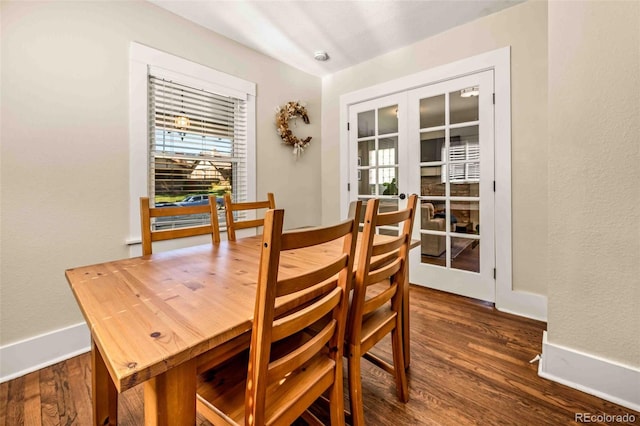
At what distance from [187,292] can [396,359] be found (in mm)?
1022

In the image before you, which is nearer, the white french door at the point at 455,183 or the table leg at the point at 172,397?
the table leg at the point at 172,397

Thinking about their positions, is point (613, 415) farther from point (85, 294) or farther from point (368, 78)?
point (368, 78)

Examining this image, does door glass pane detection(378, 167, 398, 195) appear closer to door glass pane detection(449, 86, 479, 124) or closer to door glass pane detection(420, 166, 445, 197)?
door glass pane detection(420, 166, 445, 197)

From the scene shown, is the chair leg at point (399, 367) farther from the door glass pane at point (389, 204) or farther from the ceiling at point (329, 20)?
the ceiling at point (329, 20)

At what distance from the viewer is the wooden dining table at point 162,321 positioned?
589mm

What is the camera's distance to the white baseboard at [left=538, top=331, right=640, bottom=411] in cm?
132

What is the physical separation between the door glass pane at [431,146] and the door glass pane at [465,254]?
83 centimetres

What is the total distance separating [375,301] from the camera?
1.18 metres

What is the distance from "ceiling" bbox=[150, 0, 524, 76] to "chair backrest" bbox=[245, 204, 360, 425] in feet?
7.17

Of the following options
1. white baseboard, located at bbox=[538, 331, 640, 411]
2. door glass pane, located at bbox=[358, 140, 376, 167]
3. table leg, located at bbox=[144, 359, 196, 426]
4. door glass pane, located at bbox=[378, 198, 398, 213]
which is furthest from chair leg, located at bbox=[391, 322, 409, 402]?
door glass pane, located at bbox=[358, 140, 376, 167]

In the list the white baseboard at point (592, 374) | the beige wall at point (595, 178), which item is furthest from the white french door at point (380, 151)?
the white baseboard at point (592, 374)

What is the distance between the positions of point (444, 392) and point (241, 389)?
110 centimetres

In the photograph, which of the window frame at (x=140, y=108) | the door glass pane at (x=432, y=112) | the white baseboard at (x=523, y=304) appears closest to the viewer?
the window frame at (x=140, y=108)

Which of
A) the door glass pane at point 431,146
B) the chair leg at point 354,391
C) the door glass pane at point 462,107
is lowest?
the chair leg at point 354,391
